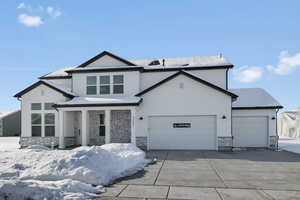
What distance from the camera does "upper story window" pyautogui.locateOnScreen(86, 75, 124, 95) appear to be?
55.1ft

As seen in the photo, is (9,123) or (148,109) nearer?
(148,109)

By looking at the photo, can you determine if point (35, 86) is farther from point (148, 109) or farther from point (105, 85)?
point (148, 109)

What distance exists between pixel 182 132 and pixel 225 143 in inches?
111

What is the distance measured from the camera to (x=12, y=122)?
34281 millimetres

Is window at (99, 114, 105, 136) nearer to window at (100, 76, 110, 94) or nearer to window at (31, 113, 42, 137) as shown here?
window at (100, 76, 110, 94)

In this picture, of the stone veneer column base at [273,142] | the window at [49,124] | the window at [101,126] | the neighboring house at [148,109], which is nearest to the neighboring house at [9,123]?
the neighboring house at [148,109]

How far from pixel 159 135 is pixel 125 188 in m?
9.04

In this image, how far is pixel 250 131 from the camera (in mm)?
16031

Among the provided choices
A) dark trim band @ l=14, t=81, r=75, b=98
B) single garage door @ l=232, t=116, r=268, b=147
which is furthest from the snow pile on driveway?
single garage door @ l=232, t=116, r=268, b=147

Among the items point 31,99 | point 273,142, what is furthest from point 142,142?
point 273,142

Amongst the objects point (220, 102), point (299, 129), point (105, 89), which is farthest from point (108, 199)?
point (299, 129)

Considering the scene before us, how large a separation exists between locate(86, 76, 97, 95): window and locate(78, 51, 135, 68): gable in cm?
112

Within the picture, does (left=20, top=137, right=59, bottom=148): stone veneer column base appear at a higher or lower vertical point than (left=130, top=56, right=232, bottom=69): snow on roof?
lower

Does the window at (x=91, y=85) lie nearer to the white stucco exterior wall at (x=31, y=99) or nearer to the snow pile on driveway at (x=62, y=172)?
the white stucco exterior wall at (x=31, y=99)
